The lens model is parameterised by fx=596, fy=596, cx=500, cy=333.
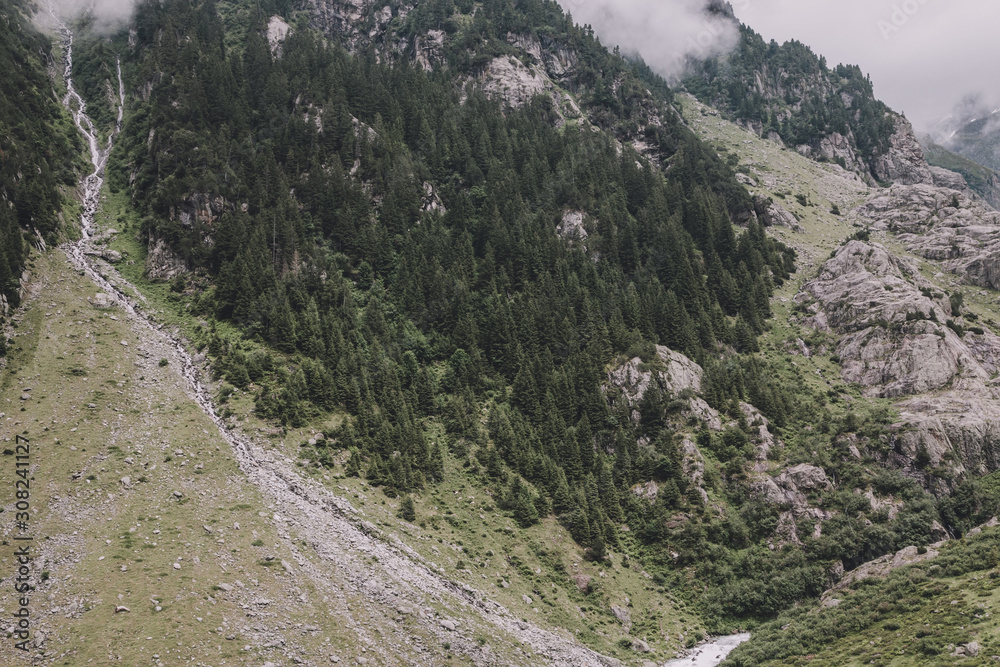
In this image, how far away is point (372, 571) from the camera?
53219 millimetres

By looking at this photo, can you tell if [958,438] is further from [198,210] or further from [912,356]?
[198,210]

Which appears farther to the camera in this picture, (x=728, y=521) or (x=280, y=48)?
(x=280, y=48)

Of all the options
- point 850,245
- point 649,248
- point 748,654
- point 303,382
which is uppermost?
point 850,245

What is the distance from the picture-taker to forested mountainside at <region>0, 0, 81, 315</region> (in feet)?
247

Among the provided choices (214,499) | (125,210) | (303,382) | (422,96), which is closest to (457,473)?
(303,382)

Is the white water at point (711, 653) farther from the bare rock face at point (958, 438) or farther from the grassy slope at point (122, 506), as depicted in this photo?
the bare rock face at point (958, 438)

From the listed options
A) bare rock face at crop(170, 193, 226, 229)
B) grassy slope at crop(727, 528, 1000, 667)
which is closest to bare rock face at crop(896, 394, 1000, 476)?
grassy slope at crop(727, 528, 1000, 667)

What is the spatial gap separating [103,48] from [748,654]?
18932 centimetres

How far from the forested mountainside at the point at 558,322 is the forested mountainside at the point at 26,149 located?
6424mm

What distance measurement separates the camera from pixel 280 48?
170 m

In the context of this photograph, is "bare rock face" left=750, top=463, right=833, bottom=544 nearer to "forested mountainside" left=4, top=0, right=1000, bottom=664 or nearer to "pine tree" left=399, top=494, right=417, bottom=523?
"forested mountainside" left=4, top=0, right=1000, bottom=664

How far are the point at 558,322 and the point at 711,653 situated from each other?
52556mm

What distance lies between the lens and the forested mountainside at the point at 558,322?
69.2 m

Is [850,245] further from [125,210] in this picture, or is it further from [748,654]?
[125,210]
